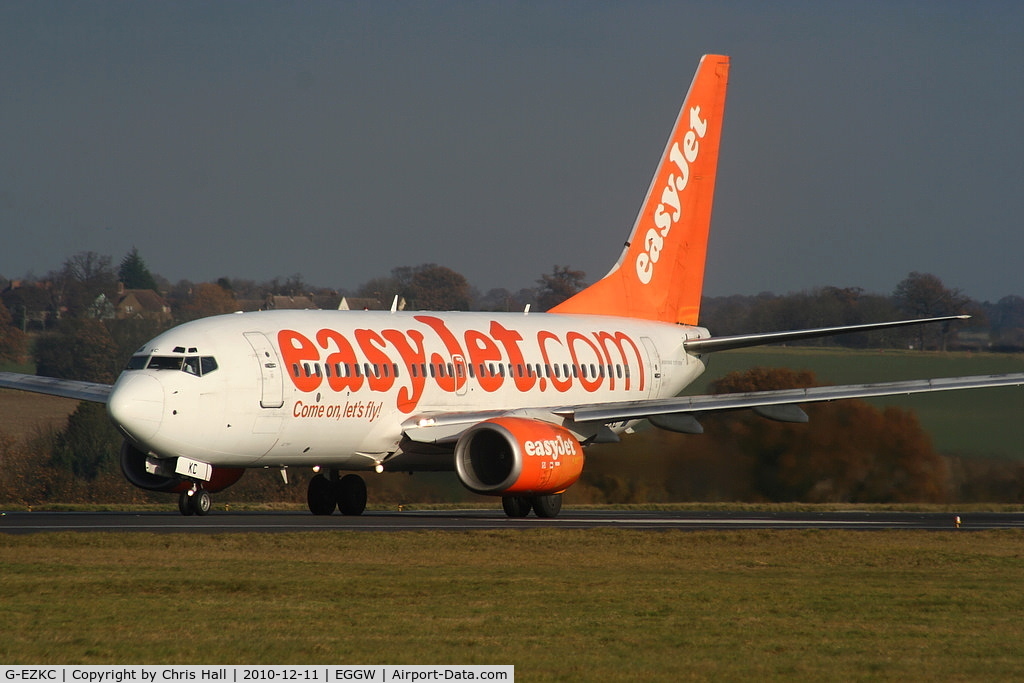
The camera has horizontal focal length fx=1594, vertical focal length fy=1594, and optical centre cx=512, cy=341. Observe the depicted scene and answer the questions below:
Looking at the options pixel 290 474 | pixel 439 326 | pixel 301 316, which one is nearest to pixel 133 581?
pixel 301 316

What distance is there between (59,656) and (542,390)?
70.7ft

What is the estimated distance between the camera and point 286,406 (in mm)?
27156

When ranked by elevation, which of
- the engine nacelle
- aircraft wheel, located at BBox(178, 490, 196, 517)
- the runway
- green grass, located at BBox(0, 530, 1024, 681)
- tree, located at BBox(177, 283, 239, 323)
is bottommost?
green grass, located at BBox(0, 530, 1024, 681)

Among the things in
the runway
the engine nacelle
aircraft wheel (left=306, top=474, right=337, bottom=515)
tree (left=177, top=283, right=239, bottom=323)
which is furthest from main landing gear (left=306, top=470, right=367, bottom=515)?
tree (left=177, top=283, right=239, bottom=323)

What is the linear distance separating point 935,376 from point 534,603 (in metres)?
34.5

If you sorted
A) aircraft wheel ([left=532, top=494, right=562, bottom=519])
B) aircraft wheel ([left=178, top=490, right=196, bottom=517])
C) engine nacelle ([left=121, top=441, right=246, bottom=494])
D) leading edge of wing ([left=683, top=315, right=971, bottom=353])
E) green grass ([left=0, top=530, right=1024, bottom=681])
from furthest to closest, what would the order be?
leading edge of wing ([left=683, top=315, right=971, bottom=353]) → aircraft wheel ([left=532, top=494, right=562, bottom=519]) → engine nacelle ([left=121, top=441, right=246, bottom=494]) → aircraft wheel ([left=178, top=490, right=196, bottom=517]) → green grass ([left=0, top=530, right=1024, bottom=681])

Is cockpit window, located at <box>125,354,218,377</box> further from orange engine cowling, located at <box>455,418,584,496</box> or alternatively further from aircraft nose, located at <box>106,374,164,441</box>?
orange engine cowling, located at <box>455,418,584,496</box>

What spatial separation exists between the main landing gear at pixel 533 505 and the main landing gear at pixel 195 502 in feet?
18.2

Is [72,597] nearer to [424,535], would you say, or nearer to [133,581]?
[133,581]

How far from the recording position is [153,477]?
1112 inches

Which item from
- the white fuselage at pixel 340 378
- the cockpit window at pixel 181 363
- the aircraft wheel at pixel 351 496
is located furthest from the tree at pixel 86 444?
the cockpit window at pixel 181 363

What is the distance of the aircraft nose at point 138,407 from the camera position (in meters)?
25.0

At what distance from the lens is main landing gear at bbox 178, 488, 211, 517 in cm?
2752

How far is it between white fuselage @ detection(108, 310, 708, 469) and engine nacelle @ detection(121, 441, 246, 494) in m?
1.37
